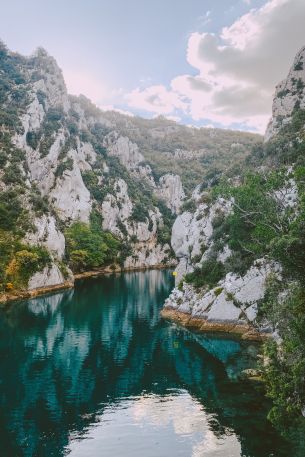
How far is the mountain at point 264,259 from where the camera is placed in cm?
2077

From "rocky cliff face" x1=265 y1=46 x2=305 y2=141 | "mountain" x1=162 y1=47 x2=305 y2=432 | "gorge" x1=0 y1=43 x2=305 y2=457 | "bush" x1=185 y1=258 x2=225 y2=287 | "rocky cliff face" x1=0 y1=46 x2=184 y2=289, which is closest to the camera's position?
"mountain" x1=162 y1=47 x2=305 y2=432

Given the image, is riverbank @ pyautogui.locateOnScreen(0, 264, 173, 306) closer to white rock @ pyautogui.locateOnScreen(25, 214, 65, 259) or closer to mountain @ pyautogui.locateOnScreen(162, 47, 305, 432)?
white rock @ pyautogui.locateOnScreen(25, 214, 65, 259)

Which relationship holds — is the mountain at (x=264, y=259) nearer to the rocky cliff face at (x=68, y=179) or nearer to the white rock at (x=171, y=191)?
the rocky cliff face at (x=68, y=179)

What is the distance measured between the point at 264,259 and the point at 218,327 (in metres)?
10.2

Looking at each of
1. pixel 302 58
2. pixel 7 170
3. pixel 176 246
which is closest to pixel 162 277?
pixel 176 246

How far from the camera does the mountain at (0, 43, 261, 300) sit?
86438mm

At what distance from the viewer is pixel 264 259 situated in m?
50.7

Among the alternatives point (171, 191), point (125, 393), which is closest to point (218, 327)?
point (125, 393)

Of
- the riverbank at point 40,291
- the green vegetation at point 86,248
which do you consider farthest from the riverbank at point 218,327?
the green vegetation at point 86,248

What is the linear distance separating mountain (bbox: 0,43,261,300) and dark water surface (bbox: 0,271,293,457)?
28885mm

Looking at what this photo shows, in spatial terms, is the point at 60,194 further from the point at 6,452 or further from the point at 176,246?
the point at 6,452

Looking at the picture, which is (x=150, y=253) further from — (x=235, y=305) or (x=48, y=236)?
(x=235, y=305)

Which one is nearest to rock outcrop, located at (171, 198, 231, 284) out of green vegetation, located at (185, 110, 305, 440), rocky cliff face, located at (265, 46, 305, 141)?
rocky cliff face, located at (265, 46, 305, 141)

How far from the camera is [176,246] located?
90.6 m
